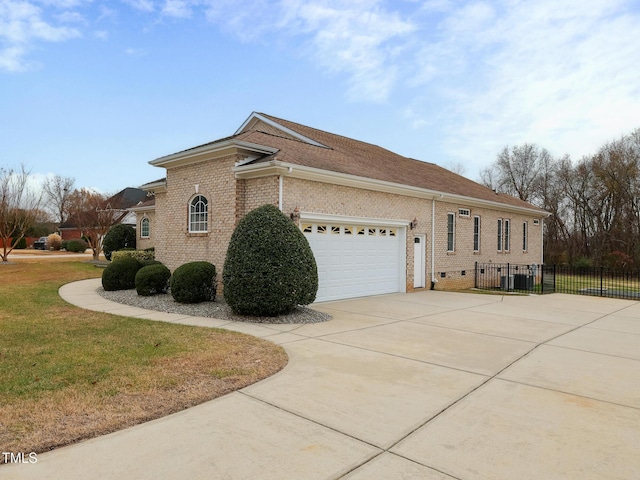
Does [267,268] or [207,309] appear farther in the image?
[207,309]

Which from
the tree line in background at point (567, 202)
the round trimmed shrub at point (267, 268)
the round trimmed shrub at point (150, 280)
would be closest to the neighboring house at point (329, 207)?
the round trimmed shrub at point (150, 280)

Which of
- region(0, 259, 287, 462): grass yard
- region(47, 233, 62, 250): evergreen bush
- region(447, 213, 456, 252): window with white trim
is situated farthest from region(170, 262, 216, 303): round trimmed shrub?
region(47, 233, 62, 250): evergreen bush

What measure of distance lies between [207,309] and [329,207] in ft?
14.7

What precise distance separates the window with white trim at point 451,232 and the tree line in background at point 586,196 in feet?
64.6

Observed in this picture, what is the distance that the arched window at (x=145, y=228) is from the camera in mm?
25062

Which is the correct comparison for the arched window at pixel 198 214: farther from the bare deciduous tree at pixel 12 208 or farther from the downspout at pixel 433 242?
the bare deciduous tree at pixel 12 208

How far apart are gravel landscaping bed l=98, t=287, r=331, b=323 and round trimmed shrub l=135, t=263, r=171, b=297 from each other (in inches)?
8.0

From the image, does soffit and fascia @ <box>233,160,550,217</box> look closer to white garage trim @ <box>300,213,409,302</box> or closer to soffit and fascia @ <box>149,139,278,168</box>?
soffit and fascia @ <box>149,139,278,168</box>

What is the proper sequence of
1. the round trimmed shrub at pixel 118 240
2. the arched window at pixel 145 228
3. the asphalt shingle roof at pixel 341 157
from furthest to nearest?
the arched window at pixel 145 228 < the round trimmed shrub at pixel 118 240 < the asphalt shingle roof at pixel 341 157

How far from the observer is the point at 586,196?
3478 centimetres

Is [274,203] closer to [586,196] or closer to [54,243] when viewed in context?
[586,196]

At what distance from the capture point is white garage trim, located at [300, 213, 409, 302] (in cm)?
1193

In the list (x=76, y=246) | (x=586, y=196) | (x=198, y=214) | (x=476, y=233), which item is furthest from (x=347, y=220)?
(x=76, y=246)

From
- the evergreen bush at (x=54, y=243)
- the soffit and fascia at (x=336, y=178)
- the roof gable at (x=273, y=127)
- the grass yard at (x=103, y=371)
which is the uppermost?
the roof gable at (x=273, y=127)
